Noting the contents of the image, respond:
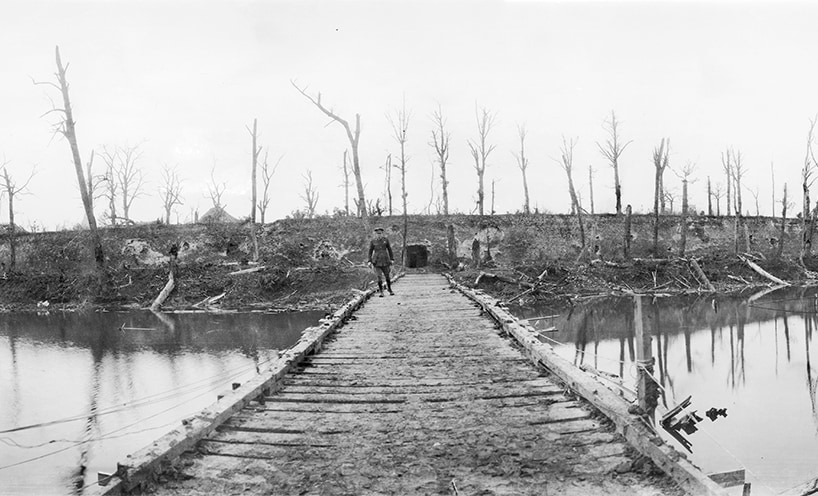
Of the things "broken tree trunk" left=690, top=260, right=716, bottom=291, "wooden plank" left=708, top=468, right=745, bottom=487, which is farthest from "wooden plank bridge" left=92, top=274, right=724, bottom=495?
"broken tree trunk" left=690, top=260, right=716, bottom=291

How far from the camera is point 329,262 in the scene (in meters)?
32.9

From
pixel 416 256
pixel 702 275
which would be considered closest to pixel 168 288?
pixel 416 256

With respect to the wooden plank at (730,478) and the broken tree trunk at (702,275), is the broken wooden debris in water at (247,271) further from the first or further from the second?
the wooden plank at (730,478)

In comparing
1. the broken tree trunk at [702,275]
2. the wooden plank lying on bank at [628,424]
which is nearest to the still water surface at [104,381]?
the wooden plank lying on bank at [628,424]

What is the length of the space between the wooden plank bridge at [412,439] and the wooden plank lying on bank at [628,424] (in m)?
0.07

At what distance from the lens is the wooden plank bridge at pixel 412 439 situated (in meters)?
3.37

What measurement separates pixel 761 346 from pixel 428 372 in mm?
10968

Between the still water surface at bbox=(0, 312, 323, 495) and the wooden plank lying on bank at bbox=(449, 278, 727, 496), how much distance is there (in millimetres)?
5133

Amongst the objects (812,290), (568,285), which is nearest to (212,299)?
(568,285)

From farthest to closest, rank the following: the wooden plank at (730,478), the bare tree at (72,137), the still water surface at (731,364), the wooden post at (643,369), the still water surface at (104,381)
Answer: the bare tree at (72,137), the still water surface at (104,381), the still water surface at (731,364), the wooden post at (643,369), the wooden plank at (730,478)

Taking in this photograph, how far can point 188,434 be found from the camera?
3.89 metres

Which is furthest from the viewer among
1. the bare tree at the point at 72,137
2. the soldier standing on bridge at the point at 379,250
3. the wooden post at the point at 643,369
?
the bare tree at the point at 72,137

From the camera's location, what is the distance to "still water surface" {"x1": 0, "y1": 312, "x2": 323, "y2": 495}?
682 cm

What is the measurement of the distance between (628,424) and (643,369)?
703mm
